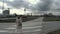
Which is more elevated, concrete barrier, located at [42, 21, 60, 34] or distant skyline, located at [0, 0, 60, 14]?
distant skyline, located at [0, 0, 60, 14]

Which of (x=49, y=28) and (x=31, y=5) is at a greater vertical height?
(x=31, y=5)

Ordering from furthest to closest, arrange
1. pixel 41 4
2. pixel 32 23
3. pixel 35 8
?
1. pixel 32 23
2. pixel 35 8
3. pixel 41 4

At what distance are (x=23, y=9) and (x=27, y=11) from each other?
359mm

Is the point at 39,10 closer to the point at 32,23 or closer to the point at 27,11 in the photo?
the point at 27,11

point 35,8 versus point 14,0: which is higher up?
point 14,0

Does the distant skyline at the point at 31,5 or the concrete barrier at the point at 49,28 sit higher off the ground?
the distant skyline at the point at 31,5

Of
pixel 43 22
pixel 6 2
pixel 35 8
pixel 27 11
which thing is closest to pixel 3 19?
pixel 6 2

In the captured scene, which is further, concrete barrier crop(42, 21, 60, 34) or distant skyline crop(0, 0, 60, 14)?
distant skyline crop(0, 0, 60, 14)

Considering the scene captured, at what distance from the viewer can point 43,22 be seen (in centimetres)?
1039

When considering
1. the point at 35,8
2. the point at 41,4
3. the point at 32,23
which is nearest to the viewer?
the point at 41,4

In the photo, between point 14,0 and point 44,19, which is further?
point 44,19

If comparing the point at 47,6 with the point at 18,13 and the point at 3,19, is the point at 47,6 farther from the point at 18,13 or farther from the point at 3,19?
the point at 3,19

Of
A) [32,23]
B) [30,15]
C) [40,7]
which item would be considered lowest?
[32,23]

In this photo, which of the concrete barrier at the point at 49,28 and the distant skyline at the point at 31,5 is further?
the distant skyline at the point at 31,5
